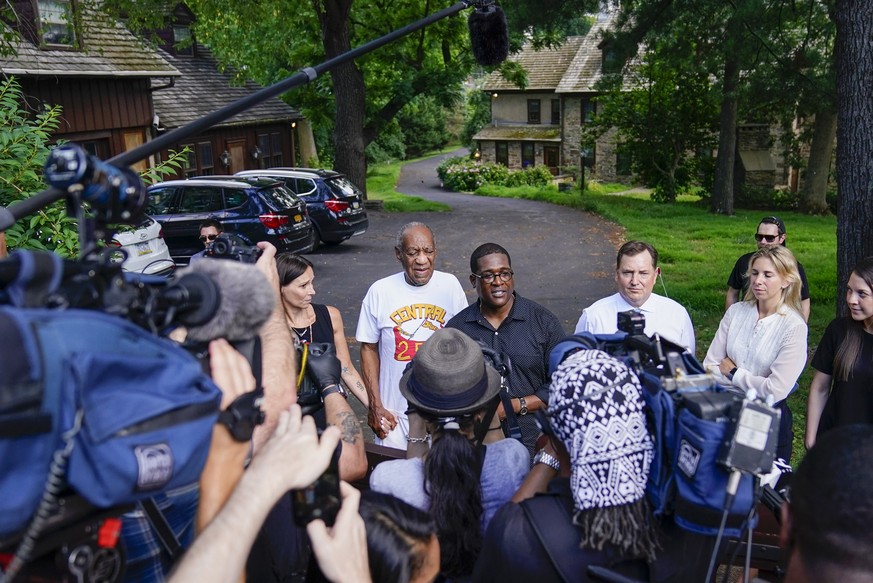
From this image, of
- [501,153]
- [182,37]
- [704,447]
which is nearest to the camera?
[704,447]

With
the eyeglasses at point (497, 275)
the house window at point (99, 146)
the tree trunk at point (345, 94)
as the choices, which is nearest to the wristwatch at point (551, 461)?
the eyeglasses at point (497, 275)

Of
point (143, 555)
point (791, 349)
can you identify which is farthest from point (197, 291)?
point (791, 349)

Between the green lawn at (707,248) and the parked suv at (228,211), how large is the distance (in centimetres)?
679

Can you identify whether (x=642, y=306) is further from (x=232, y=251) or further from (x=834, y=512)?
(x=834, y=512)

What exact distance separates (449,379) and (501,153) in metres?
43.3

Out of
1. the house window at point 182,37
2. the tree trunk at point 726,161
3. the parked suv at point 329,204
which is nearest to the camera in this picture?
the parked suv at point 329,204

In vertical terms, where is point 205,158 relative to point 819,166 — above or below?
above

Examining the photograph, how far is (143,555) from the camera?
171 cm

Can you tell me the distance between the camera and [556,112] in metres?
43.9

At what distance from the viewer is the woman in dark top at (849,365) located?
4.02 meters

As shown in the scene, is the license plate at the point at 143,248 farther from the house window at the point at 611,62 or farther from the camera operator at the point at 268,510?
the house window at the point at 611,62

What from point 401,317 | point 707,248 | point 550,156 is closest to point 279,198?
point 707,248

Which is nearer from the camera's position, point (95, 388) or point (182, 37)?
point (95, 388)

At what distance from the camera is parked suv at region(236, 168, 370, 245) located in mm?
16469
